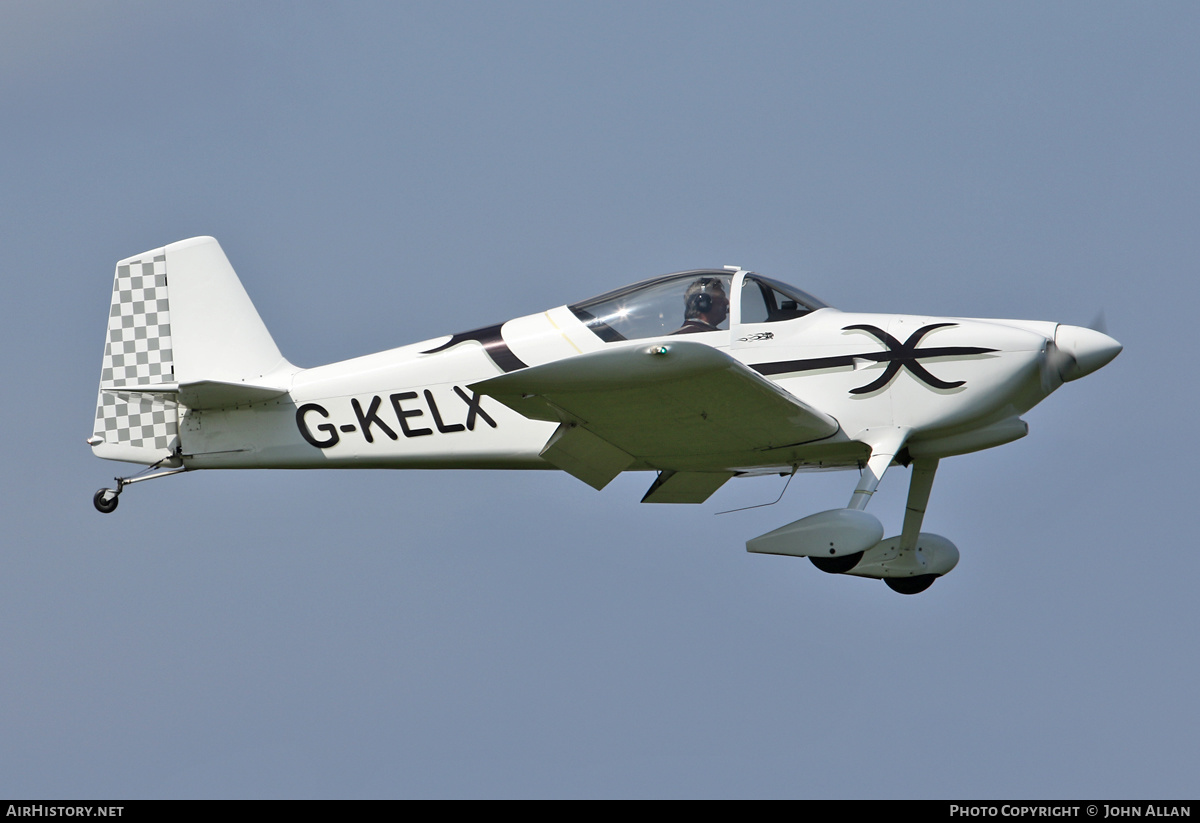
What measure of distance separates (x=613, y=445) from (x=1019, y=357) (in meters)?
3.05

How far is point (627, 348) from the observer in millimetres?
8875

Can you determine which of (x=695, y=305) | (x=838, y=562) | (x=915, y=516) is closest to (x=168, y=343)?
(x=695, y=305)

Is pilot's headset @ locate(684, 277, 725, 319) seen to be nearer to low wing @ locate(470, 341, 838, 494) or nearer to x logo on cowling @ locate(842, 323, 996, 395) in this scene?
low wing @ locate(470, 341, 838, 494)

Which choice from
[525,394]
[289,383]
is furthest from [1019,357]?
[289,383]

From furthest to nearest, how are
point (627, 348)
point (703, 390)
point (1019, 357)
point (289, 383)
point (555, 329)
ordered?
point (289, 383)
point (555, 329)
point (1019, 357)
point (703, 390)
point (627, 348)

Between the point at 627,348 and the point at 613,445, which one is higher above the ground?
the point at 627,348

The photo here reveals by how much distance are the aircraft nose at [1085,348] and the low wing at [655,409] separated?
5.86ft

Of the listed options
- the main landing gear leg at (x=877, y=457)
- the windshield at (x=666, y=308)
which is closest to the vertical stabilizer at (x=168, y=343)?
the windshield at (x=666, y=308)

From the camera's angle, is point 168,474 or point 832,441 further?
point 168,474

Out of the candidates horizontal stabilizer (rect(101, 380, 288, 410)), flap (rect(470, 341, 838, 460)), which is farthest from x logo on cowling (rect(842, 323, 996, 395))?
horizontal stabilizer (rect(101, 380, 288, 410))

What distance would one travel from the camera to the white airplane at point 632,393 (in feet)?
32.9

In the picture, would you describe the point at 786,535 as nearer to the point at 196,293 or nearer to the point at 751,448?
the point at 751,448

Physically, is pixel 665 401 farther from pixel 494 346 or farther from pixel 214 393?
pixel 214 393

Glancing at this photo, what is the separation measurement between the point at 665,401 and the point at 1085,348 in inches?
127
